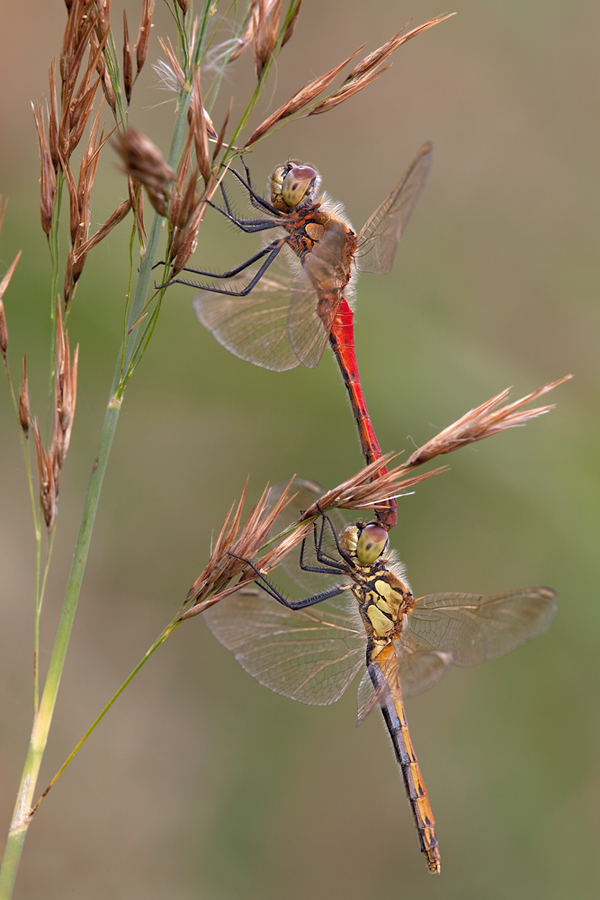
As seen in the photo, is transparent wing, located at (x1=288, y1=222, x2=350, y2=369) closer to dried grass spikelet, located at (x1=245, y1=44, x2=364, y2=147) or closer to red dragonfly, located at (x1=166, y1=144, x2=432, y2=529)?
red dragonfly, located at (x1=166, y1=144, x2=432, y2=529)

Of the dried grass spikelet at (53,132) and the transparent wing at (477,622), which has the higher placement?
the dried grass spikelet at (53,132)

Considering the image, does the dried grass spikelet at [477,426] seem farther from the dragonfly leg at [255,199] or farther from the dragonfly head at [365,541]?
the dragonfly leg at [255,199]

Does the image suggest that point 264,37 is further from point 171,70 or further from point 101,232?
point 101,232

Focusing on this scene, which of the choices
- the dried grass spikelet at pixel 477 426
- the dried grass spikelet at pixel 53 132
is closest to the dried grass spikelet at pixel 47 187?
the dried grass spikelet at pixel 53 132

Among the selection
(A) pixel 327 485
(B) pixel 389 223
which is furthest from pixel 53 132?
(A) pixel 327 485

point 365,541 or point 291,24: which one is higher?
point 291,24

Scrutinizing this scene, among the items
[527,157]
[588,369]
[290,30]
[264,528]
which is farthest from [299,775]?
[527,157]
